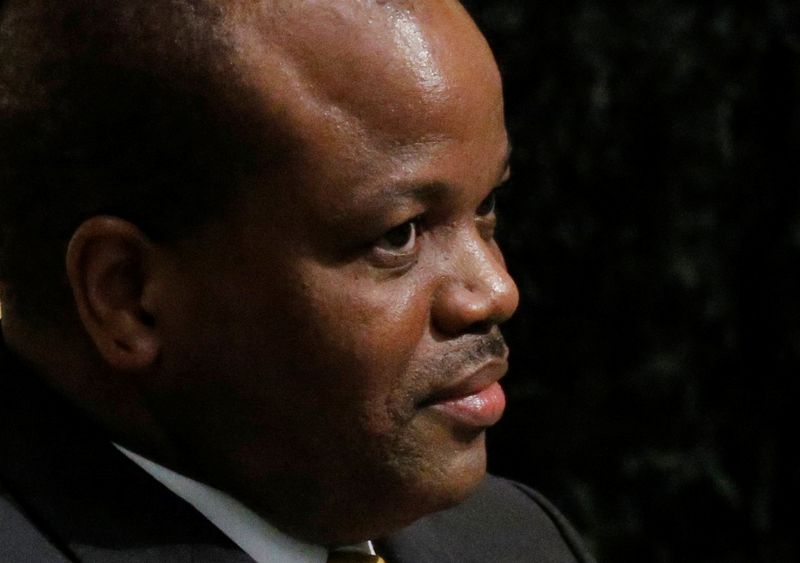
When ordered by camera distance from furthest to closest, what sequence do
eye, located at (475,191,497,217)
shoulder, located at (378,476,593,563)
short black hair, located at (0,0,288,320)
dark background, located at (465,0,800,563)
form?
dark background, located at (465,0,800,563) < shoulder, located at (378,476,593,563) < eye, located at (475,191,497,217) < short black hair, located at (0,0,288,320)

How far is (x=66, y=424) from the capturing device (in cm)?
117

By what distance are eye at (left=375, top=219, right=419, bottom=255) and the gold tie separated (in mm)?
242

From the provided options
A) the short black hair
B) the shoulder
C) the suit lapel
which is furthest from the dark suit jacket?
the shoulder

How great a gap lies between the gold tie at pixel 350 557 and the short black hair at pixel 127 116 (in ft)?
0.89

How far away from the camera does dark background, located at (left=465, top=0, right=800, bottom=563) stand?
2.01 metres

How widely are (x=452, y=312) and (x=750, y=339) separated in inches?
39.1

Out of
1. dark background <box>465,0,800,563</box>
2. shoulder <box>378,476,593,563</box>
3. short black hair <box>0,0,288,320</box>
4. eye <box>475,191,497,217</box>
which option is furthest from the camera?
dark background <box>465,0,800,563</box>

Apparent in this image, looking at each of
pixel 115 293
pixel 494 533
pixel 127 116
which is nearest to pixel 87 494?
pixel 115 293

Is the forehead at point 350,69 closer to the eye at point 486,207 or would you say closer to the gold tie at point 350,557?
the eye at point 486,207

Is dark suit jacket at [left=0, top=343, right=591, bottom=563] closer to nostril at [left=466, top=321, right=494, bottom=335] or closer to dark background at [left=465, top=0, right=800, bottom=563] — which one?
nostril at [left=466, top=321, right=494, bottom=335]

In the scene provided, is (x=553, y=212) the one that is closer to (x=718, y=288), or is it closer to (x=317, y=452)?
(x=718, y=288)

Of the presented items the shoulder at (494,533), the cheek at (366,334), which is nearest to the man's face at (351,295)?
Answer: the cheek at (366,334)

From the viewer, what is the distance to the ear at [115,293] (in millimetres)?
1126

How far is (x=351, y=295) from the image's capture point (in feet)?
3.67
